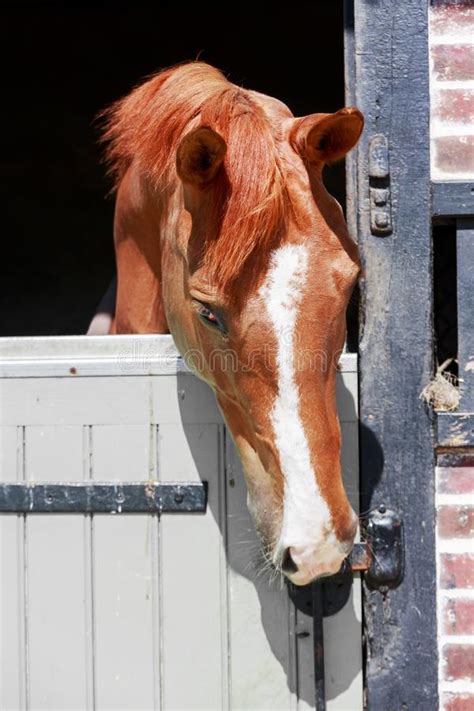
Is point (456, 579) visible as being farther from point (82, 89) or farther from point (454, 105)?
point (82, 89)

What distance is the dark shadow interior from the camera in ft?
13.6

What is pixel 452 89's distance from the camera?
1.63 metres

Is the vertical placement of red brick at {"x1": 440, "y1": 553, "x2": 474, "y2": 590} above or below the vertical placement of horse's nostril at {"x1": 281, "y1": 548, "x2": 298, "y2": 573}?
below

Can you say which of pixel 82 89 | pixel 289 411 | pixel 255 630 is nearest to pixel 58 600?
pixel 255 630

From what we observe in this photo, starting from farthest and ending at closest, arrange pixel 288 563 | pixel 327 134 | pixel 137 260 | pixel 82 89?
pixel 82 89 → pixel 137 260 → pixel 327 134 → pixel 288 563

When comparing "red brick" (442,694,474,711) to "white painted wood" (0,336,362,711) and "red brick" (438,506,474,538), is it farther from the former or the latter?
"red brick" (438,506,474,538)

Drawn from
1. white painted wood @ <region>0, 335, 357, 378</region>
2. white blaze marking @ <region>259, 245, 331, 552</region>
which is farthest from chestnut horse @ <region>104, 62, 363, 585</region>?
white painted wood @ <region>0, 335, 357, 378</region>

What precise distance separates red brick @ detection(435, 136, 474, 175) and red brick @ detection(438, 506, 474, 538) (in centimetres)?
64

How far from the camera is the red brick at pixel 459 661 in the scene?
1635mm

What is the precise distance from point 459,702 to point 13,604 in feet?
2.86

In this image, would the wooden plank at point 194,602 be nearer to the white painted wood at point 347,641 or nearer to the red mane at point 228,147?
the white painted wood at point 347,641

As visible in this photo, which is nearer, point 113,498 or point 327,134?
point 327,134

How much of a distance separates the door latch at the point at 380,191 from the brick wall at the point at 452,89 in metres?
0.10

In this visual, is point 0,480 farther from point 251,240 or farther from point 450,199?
point 450,199
